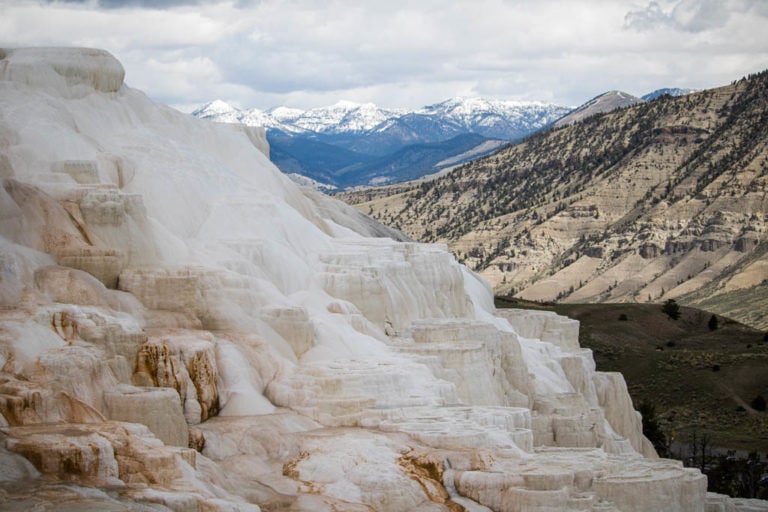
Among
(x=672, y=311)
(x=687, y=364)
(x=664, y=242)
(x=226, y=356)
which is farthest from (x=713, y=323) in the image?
(x=226, y=356)

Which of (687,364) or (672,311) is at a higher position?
(672,311)

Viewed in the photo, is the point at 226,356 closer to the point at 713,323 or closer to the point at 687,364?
the point at 687,364

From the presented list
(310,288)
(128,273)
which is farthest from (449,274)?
(128,273)

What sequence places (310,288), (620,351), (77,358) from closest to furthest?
(77,358)
(310,288)
(620,351)

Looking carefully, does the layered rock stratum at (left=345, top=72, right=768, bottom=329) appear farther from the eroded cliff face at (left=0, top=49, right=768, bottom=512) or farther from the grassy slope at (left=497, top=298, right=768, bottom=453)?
the eroded cliff face at (left=0, top=49, right=768, bottom=512)

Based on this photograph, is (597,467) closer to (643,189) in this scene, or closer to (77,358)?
(77,358)

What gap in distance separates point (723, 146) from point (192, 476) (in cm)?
17033

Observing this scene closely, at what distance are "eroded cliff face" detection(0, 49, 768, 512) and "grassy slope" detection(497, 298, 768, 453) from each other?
A: 110ft

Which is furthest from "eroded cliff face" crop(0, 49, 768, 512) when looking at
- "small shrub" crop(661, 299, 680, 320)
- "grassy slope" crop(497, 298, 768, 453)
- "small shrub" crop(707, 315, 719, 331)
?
"small shrub" crop(661, 299, 680, 320)

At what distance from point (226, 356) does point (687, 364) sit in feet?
239

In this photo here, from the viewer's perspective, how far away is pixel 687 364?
112250 mm

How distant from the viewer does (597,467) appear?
142 ft

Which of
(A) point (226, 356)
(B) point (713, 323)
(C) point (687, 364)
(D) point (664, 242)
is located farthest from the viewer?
(D) point (664, 242)

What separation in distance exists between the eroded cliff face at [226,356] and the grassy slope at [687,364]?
110 ft
